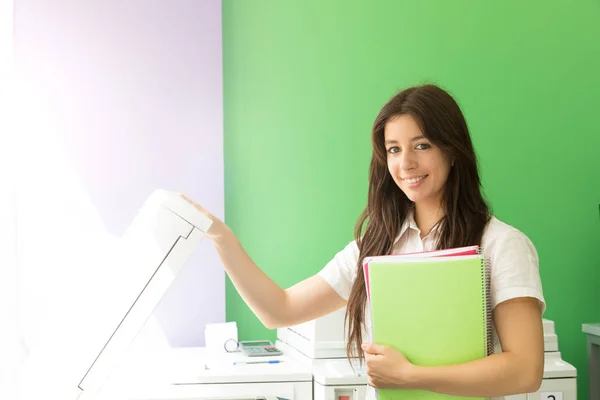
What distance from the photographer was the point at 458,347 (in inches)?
50.8

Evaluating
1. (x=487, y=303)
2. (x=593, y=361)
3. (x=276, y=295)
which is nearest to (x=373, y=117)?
(x=593, y=361)

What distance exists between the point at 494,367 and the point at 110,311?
713mm

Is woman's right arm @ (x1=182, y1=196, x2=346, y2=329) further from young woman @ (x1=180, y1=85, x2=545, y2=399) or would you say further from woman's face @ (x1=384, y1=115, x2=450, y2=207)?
woman's face @ (x1=384, y1=115, x2=450, y2=207)

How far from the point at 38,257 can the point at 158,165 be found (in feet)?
1.98

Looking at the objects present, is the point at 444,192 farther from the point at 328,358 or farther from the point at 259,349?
the point at 259,349

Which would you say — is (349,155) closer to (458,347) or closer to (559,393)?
(559,393)

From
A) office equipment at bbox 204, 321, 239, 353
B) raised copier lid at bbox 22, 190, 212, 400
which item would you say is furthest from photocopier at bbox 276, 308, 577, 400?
raised copier lid at bbox 22, 190, 212, 400

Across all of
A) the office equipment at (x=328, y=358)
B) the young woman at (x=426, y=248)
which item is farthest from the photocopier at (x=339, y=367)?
the young woman at (x=426, y=248)

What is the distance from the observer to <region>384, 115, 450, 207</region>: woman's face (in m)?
1.43

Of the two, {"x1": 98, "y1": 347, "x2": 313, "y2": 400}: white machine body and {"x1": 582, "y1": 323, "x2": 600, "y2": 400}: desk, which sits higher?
{"x1": 582, "y1": 323, "x2": 600, "y2": 400}: desk

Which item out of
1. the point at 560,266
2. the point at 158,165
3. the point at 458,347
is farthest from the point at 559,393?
the point at 158,165

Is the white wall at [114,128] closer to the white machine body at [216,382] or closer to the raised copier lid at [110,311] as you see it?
the white machine body at [216,382]

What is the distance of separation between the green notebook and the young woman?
1.1 inches

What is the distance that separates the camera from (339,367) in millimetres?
2234
